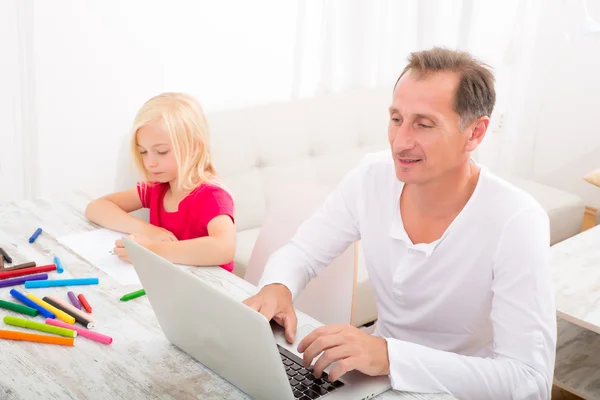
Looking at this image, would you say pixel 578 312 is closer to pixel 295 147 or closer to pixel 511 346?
pixel 511 346

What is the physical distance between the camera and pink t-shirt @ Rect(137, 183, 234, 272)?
1.89 meters

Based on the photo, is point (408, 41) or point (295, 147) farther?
point (408, 41)

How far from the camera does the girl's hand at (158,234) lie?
5.99 feet

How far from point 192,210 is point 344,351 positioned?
85cm

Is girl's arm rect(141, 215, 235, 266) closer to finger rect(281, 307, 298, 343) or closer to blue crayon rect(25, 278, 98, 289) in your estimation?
blue crayon rect(25, 278, 98, 289)

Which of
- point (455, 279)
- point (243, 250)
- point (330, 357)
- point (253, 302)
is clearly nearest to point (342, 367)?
point (330, 357)

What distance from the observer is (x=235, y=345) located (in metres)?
1.11

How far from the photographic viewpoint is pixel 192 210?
194cm

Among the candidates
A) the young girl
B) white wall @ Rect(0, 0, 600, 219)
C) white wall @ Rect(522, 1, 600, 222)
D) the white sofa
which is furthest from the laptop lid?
white wall @ Rect(522, 1, 600, 222)

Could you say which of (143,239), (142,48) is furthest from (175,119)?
(142,48)

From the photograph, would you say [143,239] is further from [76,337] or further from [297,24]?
[297,24]

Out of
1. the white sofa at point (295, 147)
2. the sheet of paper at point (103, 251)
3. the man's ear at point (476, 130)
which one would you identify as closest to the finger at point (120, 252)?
the sheet of paper at point (103, 251)

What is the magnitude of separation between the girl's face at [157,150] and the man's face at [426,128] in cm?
68

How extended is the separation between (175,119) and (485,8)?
2378 mm
